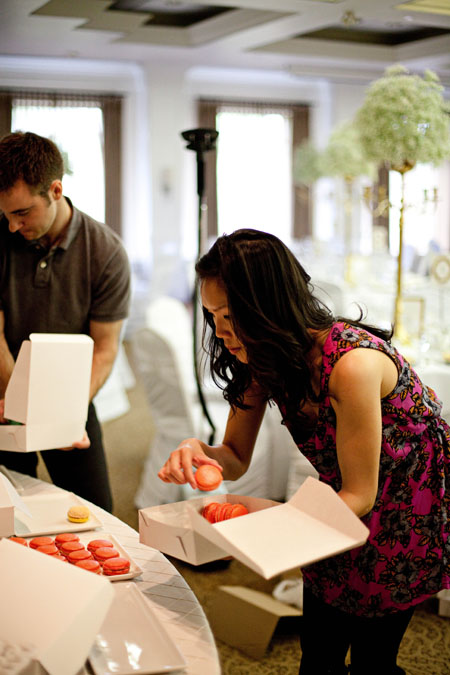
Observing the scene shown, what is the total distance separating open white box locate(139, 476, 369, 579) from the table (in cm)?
9

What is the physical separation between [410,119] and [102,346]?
1.83 m

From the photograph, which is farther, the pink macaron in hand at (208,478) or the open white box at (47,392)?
the open white box at (47,392)

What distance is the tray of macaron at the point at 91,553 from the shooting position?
1.16 m

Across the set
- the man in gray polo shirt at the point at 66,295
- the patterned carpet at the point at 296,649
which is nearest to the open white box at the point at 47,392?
the man in gray polo shirt at the point at 66,295

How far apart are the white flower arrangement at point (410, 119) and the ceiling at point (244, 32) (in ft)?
9.43

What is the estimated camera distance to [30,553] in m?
0.97

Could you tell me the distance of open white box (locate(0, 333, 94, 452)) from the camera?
145 centimetres

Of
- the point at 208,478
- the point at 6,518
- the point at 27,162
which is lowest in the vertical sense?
the point at 6,518

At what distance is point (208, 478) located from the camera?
3.72ft

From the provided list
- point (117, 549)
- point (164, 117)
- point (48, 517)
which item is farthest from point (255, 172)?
point (117, 549)

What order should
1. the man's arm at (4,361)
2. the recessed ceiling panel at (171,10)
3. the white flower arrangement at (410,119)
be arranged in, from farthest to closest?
the recessed ceiling panel at (171,10)
the white flower arrangement at (410,119)
the man's arm at (4,361)

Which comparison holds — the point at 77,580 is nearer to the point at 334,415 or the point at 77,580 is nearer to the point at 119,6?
the point at 334,415

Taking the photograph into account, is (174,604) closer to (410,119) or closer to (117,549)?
(117,549)

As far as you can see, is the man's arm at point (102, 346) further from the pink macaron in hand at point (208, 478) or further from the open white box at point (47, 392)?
the pink macaron in hand at point (208, 478)
